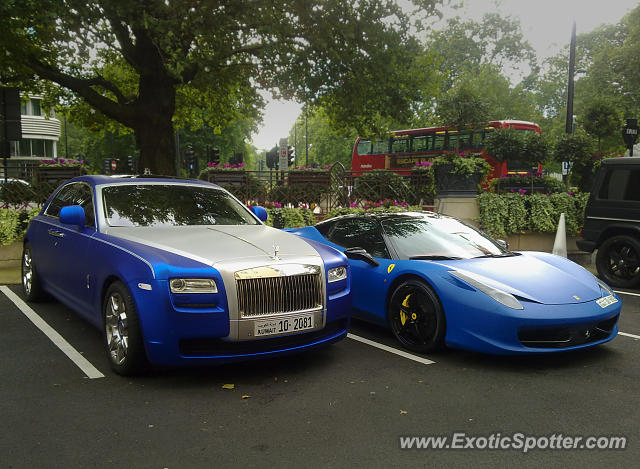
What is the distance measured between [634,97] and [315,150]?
4078 cm

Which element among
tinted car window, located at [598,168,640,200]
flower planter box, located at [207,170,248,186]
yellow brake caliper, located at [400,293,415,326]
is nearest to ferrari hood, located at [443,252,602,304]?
yellow brake caliper, located at [400,293,415,326]

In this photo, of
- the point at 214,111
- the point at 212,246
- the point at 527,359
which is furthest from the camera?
the point at 214,111

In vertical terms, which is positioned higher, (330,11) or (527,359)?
(330,11)

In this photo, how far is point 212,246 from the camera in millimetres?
4617

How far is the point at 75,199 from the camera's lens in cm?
615

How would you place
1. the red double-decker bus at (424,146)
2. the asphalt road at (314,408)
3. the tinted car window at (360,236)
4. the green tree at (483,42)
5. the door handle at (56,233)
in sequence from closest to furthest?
the asphalt road at (314,408) < the door handle at (56,233) < the tinted car window at (360,236) < the red double-decker bus at (424,146) < the green tree at (483,42)

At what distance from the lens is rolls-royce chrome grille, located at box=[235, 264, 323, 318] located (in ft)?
14.0

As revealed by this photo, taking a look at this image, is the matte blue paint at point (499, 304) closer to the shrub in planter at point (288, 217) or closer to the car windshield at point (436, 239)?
the car windshield at point (436, 239)

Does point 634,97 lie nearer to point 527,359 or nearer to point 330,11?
point 330,11

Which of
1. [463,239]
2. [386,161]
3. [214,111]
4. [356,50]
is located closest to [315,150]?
[386,161]

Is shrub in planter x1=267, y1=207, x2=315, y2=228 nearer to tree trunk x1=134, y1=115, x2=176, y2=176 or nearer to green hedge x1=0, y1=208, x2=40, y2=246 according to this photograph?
tree trunk x1=134, y1=115, x2=176, y2=176

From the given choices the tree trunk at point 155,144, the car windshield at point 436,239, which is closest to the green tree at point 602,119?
the tree trunk at point 155,144

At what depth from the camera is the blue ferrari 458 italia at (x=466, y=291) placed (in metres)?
4.74

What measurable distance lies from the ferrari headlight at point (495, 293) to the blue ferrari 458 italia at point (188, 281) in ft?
3.44
